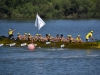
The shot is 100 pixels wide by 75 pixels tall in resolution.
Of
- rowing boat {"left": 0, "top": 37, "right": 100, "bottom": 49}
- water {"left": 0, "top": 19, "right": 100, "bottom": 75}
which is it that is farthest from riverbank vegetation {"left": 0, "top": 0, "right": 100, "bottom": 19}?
water {"left": 0, "top": 19, "right": 100, "bottom": 75}

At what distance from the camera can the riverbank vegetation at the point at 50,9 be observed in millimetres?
111812

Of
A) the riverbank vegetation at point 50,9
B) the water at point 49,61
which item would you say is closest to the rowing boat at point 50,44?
the water at point 49,61

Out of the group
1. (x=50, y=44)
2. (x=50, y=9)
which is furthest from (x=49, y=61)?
(x=50, y=9)

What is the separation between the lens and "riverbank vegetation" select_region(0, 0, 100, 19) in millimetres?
111812

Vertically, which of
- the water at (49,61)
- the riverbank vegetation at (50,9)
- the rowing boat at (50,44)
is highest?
the riverbank vegetation at (50,9)

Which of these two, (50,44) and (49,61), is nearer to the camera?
(49,61)

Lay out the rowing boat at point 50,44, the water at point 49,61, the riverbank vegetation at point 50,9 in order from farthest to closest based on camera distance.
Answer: the riverbank vegetation at point 50,9 → the rowing boat at point 50,44 → the water at point 49,61

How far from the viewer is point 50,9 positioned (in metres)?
111

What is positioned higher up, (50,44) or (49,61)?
(50,44)

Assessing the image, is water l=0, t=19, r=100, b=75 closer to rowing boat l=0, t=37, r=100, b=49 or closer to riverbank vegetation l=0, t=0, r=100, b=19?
rowing boat l=0, t=37, r=100, b=49

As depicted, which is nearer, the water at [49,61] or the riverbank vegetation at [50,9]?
the water at [49,61]

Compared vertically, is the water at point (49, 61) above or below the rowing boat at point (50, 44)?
below

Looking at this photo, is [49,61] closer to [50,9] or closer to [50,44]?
[50,44]

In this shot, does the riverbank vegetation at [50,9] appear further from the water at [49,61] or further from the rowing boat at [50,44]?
the water at [49,61]
